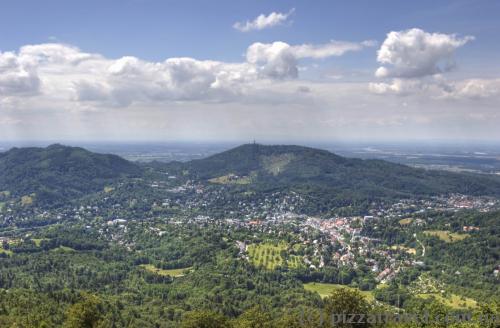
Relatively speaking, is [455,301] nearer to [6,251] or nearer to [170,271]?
[170,271]

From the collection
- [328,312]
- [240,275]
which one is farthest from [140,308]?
[328,312]

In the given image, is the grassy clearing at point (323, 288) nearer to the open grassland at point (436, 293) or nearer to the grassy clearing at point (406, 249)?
the open grassland at point (436, 293)

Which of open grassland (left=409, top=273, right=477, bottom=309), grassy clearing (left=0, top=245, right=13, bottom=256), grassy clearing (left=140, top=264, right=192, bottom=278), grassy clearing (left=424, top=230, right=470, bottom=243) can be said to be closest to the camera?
open grassland (left=409, top=273, right=477, bottom=309)

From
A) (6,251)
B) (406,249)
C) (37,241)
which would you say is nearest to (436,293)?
(406,249)

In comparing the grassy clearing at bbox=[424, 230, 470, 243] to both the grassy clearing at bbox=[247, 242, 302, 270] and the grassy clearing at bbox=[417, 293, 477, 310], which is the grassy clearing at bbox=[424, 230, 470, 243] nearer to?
the grassy clearing at bbox=[417, 293, 477, 310]

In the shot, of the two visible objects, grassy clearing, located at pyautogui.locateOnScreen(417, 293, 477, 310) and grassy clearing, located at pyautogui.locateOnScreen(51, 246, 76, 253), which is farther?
grassy clearing, located at pyautogui.locateOnScreen(51, 246, 76, 253)

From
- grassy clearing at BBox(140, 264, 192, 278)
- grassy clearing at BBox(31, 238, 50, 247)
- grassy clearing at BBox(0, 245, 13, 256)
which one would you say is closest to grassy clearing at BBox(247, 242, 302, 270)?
grassy clearing at BBox(140, 264, 192, 278)
